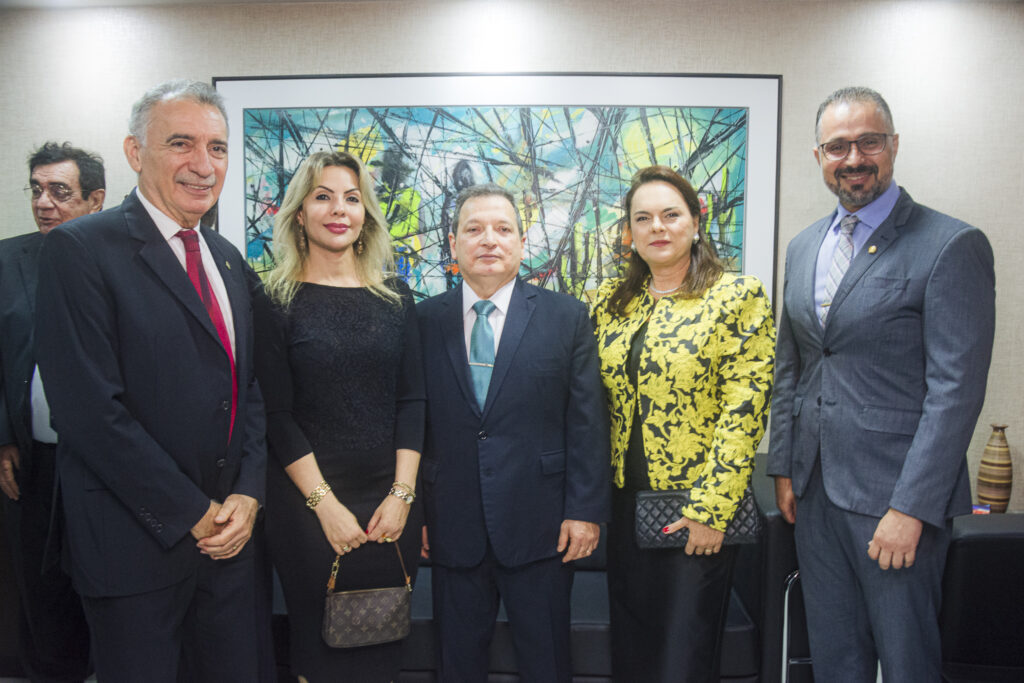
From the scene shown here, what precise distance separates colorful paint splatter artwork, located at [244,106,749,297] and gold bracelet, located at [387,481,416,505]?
1338 mm

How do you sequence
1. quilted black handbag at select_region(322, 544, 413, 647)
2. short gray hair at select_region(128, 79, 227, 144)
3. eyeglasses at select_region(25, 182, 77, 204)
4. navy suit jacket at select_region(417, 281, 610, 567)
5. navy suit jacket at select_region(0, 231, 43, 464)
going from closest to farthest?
short gray hair at select_region(128, 79, 227, 144)
quilted black handbag at select_region(322, 544, 413, 647)
navy suit jacket at select_region(417, 281, 610, 567)
navy suit jacket at select_region(0, 231, 43, 464)
eyeglasses at select_region(25, 182, 77, 204)

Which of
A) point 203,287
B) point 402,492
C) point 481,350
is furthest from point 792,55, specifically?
point 203,287

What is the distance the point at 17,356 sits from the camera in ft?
7.52

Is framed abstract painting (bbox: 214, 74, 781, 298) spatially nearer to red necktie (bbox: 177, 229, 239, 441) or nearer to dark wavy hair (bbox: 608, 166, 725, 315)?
dark wavy hair (bbox: 608, 166, 725, 315)

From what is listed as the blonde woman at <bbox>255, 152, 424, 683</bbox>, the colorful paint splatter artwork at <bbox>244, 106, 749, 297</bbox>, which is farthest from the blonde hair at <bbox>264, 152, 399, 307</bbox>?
the colorful paint splatter artwork at <bbox>244, 106, 749, 297</bbox>

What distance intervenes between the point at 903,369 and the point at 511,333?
41.7 inches

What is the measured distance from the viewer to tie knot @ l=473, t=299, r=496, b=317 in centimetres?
Answer: 190

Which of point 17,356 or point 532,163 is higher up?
→ point 532,163

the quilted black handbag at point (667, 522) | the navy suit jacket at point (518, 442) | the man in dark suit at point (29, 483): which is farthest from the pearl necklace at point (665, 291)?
the man in dark suit at point (29, 483)

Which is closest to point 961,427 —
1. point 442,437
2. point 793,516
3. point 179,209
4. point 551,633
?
point 793,516

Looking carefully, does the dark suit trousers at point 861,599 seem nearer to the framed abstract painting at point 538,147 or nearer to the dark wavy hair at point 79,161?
the framed abstract painting at point 538,147

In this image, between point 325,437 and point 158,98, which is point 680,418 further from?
point 158,98

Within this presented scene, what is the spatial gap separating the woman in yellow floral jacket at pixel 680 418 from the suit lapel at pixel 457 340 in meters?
0.43

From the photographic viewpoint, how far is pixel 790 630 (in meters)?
2.19
